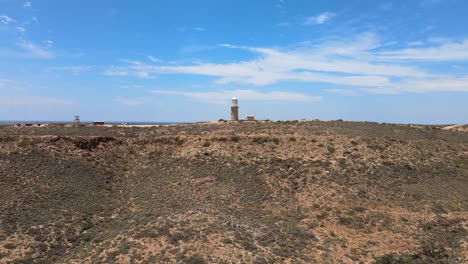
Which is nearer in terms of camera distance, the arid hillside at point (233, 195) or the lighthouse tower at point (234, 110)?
the arid hillside at point (233, 195)

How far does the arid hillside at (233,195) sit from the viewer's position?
26.4m

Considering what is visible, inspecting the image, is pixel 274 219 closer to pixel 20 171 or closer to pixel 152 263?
pixel 152 263

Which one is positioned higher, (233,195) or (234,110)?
(234,110)

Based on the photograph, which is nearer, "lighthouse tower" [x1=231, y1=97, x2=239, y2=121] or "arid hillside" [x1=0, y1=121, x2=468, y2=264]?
"arid hillside" [x1=0, y1=121, x2=468, y2=264]

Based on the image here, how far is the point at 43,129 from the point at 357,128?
40471mm

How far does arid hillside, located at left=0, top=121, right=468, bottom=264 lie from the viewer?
26406mm

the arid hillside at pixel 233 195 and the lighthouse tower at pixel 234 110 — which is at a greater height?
the lighthouse tower at pixel 234 110

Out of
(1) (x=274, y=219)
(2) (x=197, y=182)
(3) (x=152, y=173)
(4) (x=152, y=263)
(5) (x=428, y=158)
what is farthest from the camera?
(5) (x=428, y=158)

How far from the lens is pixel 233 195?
34.9 meters

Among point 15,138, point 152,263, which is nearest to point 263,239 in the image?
point 152,263

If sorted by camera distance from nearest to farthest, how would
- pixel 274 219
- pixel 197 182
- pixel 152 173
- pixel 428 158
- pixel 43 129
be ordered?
pixel 274 219, pixel 197 182, pixel 152 173, pixel 428 158, pixel 43 129

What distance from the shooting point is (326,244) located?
91.8 feet

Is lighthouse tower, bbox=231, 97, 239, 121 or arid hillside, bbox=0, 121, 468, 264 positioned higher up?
lighthouse tower, bbox=231, 97, 239, 121

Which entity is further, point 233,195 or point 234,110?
point 234,110
